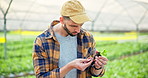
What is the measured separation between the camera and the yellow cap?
1.66 meters

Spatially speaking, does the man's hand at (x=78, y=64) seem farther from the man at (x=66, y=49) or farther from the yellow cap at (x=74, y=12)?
the yellow cap at (x=74, y=12)

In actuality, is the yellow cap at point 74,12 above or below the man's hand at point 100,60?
above

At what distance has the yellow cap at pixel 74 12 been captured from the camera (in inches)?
65.5

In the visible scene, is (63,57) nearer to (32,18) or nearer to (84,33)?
(84,33)

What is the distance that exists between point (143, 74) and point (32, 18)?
37.0 ft

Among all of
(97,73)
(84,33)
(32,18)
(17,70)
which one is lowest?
(17,70)

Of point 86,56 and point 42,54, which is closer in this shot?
point 42,54

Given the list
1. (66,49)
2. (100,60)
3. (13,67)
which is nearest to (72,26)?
(66,49)

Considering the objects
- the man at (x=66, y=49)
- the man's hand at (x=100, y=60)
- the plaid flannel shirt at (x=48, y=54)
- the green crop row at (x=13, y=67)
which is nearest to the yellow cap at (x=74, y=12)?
the man at (x=66, y=49)

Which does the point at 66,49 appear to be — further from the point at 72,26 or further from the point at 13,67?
the point at 13,67

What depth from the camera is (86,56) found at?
194 centimetres

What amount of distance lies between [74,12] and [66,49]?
0.35 m

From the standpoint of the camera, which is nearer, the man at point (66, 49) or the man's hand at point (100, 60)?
the man at point (66, 49)

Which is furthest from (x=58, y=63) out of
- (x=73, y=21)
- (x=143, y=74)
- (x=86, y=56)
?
(x=143, y=74)
